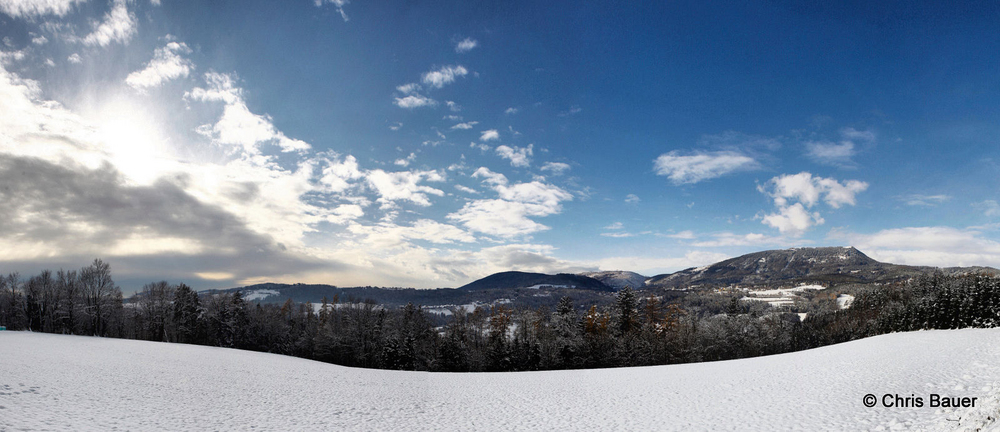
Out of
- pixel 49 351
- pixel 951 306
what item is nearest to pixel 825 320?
pixel 951 306

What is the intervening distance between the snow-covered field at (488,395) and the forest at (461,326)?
1726cm

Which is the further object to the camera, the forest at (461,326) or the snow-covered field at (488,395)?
the forest at (461,326)

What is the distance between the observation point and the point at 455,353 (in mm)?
45781

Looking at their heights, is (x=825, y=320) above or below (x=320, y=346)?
below

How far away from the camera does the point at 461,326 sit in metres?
65.5

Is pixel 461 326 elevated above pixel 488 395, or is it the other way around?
pixel 488 395

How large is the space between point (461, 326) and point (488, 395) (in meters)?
46.0

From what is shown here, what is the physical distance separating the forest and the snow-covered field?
17.3 metres

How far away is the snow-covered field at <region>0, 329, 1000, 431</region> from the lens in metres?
12.9

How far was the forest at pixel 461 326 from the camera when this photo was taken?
141 ft

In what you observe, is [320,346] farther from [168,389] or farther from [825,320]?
[825,320]

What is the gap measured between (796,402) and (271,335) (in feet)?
225

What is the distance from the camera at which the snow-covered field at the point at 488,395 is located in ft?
42.4

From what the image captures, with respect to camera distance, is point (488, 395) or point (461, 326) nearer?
point (488, 395)
